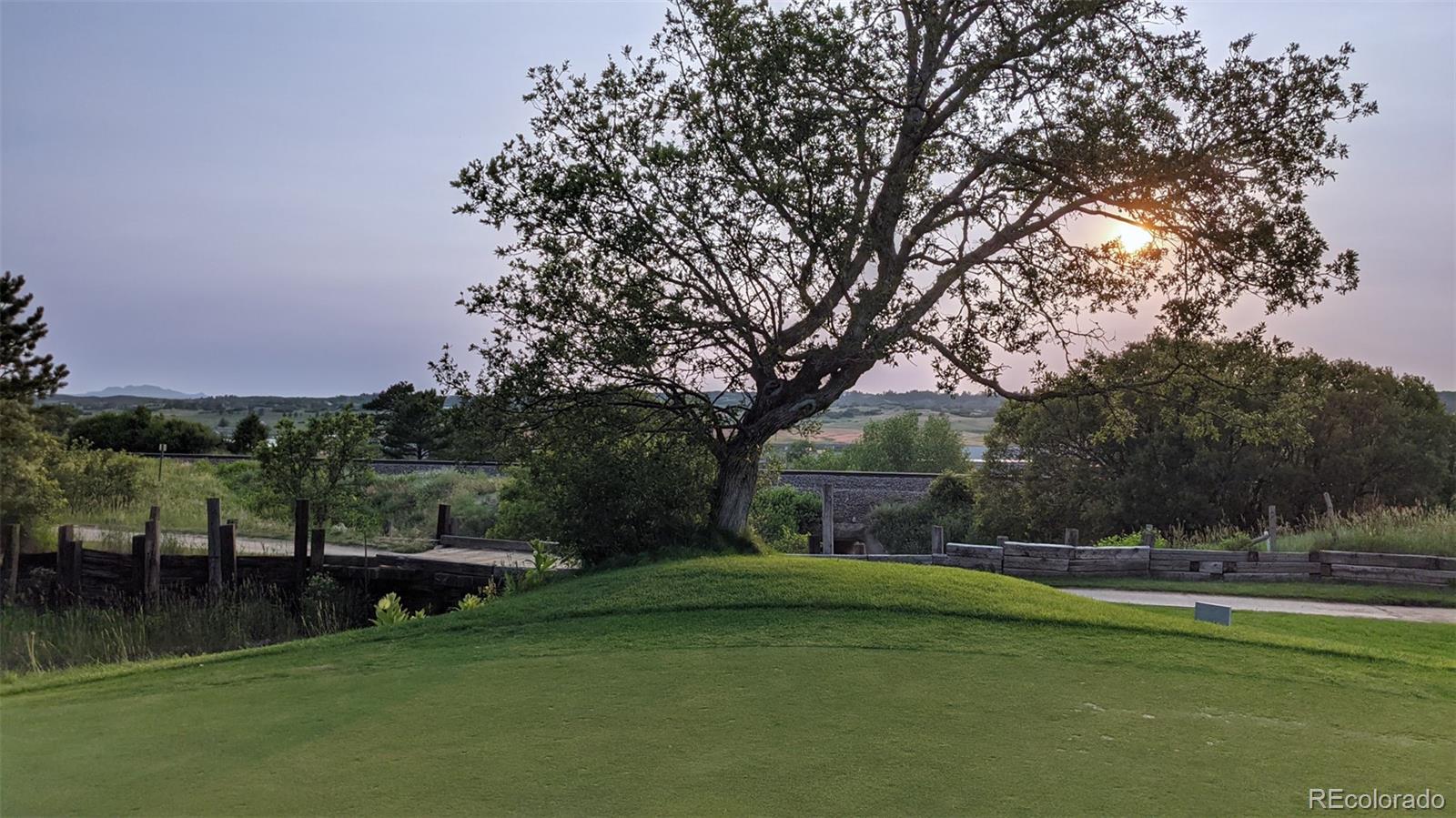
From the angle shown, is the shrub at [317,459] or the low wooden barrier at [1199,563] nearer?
the low wooden barrier at [1199,563]

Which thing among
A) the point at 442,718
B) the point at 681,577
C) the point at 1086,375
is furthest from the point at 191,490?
the point at 442,718

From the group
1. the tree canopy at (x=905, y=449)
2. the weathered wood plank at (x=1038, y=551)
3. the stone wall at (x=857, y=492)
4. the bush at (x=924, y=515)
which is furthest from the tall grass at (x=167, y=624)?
the tree canopy at (x=905, y=449)

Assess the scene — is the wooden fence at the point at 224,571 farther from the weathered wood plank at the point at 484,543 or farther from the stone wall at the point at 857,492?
the stone wall at the point at 857,492

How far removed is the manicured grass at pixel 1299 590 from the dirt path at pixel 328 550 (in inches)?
430

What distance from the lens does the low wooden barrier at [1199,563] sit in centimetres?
1709

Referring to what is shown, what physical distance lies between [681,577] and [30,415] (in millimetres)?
22371

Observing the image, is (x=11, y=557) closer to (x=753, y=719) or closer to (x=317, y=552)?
(x=317, y=552)

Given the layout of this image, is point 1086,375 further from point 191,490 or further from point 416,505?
point 191,490

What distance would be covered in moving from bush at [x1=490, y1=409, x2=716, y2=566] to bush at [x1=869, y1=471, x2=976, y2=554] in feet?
59.4

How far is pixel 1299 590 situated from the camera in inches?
666

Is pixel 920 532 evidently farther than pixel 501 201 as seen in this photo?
Yes

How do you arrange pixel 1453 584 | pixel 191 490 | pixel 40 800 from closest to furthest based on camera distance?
pixel 40 800 → pixel 1453 584 → pixel 191 490

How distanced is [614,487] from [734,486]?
2094 mm

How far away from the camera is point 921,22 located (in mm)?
14992
